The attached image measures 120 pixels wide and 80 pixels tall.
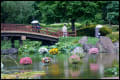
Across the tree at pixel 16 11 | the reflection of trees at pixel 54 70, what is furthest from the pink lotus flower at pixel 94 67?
the tree at pixel 16 11

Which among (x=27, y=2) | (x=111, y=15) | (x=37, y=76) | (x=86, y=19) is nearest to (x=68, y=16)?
(x=86, y=19)

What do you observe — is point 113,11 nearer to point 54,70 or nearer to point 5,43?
point 5,43

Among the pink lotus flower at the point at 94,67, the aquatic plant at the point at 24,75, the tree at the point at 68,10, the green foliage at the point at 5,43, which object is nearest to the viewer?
the aquatic plant at the point at 24,75

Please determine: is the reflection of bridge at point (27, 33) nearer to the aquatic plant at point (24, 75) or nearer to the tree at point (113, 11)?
the tree at point (113, 11)

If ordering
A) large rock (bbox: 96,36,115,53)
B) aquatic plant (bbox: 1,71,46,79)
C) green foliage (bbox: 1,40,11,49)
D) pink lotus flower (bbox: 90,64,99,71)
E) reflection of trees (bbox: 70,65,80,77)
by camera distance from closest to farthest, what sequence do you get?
aquatic plant (bbox: 1,71,46,79), reflection of trees (bbox: 70,65,80,77), pink lotus flower (bbox: 90,64,99,71), large rock (bbox: 96,36,115,53), green foliage (bbox: 1,40,11,49)

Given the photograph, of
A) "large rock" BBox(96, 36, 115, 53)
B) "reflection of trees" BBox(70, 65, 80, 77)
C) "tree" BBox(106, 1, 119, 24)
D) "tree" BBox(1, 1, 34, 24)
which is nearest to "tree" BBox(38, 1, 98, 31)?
"tree" BBox(106, 1, 119, 24)

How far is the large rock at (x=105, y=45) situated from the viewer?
98.3ft

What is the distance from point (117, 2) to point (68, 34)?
994cm

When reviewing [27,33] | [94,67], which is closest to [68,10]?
[27,33]

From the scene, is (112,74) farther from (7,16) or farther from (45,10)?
(7,16)

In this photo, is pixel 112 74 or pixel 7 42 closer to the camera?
pixel 112 74

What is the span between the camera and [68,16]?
38531 mm

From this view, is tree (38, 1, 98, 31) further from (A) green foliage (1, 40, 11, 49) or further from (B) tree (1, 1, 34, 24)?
(B) tree (1, 1, 34, 24)

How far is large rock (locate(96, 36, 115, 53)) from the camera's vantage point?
29953 millimetres
